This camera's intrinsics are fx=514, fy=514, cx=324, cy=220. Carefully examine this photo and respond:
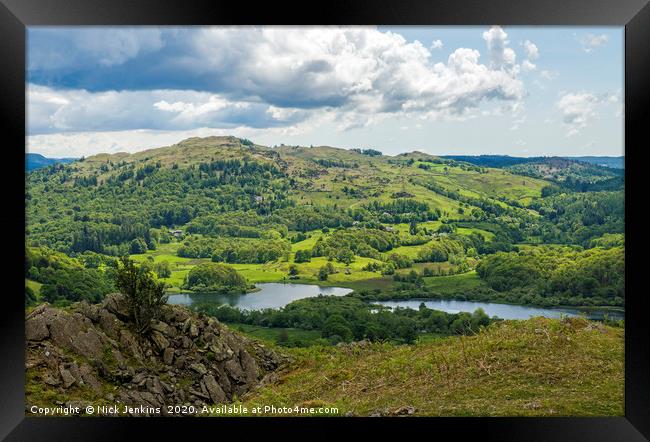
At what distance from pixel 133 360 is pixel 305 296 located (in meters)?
7.28

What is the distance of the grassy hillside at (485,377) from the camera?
461cm

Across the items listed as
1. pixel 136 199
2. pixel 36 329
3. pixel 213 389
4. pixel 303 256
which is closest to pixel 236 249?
pixel 303 256

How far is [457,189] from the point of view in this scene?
44.4 feet

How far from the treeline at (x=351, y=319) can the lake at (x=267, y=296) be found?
9.1 inches

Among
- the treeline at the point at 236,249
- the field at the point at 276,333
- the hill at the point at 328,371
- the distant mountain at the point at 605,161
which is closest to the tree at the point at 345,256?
the treeline at the point at 236,249

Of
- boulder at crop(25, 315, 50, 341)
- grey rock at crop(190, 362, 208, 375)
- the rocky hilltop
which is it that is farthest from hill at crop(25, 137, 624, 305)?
boulder at crop(25, 315, 50, 341)

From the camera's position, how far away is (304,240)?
14.1 m

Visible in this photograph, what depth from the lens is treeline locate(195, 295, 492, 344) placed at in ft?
36.9

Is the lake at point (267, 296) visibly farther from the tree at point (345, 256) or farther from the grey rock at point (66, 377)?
the grey rock at point (66, 377)

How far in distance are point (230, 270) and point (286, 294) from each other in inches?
76.3

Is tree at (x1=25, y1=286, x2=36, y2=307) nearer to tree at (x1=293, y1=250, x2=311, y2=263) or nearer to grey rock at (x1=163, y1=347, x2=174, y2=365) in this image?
grey rock at (x1=163, y1=347, x2=174, y2=365)
